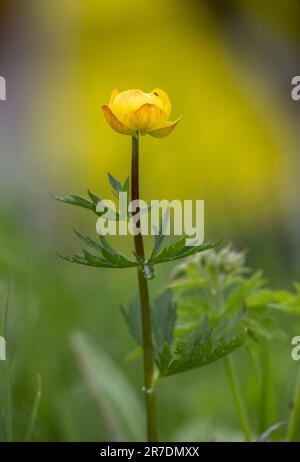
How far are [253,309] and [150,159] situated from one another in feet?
4.11

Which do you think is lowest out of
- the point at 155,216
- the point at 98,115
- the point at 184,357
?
the point at 184,357

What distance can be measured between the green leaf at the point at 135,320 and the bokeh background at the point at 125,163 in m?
0.24

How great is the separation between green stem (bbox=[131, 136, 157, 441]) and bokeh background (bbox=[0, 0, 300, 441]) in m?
0.24

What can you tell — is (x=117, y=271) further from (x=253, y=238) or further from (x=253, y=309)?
(x=253, y=309)

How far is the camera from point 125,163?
7.64 ft

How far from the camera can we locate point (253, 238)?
5.44ft

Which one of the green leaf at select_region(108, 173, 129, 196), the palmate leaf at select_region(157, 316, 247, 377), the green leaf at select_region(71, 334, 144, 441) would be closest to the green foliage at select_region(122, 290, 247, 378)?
the palmate leaf at select_region(157, 316, 247, 377)

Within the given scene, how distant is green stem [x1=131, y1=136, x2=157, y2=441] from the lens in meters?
0.72

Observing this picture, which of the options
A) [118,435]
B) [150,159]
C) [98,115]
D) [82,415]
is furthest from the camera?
[98,115]

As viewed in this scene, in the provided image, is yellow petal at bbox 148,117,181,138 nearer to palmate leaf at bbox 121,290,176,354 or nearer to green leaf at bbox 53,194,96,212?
green leaf at bbox 53,194,96,212

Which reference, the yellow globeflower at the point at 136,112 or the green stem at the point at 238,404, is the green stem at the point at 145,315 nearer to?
the yellow globeflower at the point at 136,112

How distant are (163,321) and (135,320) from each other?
0.03 metres

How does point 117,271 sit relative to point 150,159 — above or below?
below

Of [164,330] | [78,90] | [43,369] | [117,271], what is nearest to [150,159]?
[117,271]
